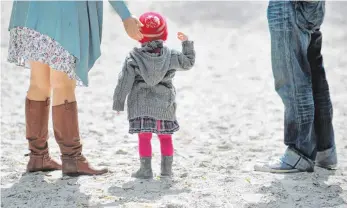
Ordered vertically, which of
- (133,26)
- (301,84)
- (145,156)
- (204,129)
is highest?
(133,26)

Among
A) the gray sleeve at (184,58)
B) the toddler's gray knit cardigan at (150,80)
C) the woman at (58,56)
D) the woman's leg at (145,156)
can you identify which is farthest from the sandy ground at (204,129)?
the gray sleeve at (184,58)

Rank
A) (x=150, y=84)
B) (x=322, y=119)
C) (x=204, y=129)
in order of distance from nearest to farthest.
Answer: (x=150, y=84) < (x=322, y=119) < (x=204, y=129)

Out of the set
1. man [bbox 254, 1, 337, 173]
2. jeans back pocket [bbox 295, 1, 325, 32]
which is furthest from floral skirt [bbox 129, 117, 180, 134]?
jeans back pocket [bbox 295, 1, 325, 32]

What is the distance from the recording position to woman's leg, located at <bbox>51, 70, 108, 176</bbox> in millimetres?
3721

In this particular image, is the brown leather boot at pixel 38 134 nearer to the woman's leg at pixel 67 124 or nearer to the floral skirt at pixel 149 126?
the woman's leg at pixel 67 124

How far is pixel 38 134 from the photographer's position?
3.86 meters

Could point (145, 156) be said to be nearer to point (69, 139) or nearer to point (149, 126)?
point (149, 126)

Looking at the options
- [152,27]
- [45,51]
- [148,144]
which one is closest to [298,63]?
[152,27]

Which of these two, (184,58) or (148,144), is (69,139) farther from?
(184,58)

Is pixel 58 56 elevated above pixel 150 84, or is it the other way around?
pixel 58 56

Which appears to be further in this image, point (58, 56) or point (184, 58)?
point (184, 58)

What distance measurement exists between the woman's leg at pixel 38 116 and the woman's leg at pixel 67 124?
0.08m

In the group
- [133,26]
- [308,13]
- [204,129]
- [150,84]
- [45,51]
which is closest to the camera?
[133,26]

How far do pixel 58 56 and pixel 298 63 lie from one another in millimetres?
1260
